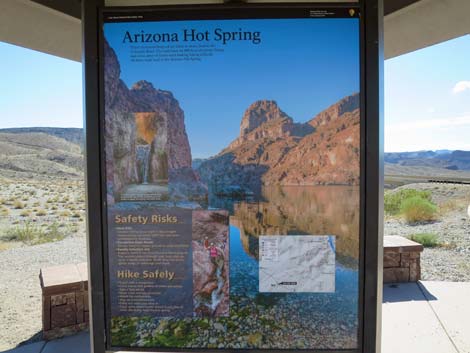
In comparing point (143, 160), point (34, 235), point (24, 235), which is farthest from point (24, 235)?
point (143, 160)

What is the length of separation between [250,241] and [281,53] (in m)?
1.25

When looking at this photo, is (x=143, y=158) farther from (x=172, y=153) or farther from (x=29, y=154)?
(x=29, y=154)

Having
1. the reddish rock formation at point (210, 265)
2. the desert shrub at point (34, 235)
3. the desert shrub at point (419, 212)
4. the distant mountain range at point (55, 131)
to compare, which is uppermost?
the distant mountain range at point (55, 131)

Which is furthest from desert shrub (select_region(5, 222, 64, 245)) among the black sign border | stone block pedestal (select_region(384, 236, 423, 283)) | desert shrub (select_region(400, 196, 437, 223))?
desert shrub (select_region(400, 196, 437, 223))

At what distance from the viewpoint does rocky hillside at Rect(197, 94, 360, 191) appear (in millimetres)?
2148

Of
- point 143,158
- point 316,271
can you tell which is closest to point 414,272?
point 316,271

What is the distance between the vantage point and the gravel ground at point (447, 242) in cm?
653

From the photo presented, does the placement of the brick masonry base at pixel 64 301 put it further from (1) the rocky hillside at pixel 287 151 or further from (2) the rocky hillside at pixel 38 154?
(2) the rocky hillside at pixel 38 154

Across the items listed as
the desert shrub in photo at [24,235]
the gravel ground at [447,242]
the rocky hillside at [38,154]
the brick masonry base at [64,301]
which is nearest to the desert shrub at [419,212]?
the gravel ground at [447,242]

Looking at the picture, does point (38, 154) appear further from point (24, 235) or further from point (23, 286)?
point (23, 286)

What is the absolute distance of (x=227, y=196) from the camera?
2.19 meters

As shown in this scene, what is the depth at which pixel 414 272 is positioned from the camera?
4652 millimetres

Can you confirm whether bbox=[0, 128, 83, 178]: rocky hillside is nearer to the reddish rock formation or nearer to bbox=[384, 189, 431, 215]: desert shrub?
bbox=[384, 189, 431, 215]: desert shrub

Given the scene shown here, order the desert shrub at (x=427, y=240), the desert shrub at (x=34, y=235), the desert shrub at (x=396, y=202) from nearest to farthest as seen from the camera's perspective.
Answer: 1. the desert shrub at (x=427, y=240)
2. the desert shrub at (x=34, y=235)
3. the desert shrub at (x=396, y=202)
